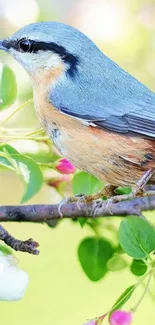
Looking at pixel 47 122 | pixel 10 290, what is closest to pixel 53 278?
pixel 47 122

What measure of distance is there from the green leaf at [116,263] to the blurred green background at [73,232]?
440 millimetres

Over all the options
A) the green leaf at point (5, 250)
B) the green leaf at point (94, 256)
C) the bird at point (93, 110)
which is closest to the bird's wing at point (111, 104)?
the bird at point (93, 110)

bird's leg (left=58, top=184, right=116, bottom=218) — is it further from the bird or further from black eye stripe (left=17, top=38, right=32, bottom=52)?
black eye stripe (left=17, top=38, right=32, bottom=52)

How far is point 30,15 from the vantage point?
166cm

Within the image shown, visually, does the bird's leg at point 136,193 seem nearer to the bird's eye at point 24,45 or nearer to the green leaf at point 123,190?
the green leaf at point 123,190

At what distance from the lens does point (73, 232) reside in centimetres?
254

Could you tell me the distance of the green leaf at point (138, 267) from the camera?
52.6 inches

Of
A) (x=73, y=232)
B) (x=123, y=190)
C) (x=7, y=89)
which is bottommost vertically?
(x=73, y=232)

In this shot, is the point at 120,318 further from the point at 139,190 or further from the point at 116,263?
the point at 139,190

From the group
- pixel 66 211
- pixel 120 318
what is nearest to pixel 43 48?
pixel 66 211

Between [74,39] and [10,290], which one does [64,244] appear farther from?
[10,290]

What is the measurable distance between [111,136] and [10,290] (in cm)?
42

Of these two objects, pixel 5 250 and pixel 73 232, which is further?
pixel 73 232

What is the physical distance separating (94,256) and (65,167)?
172mm
